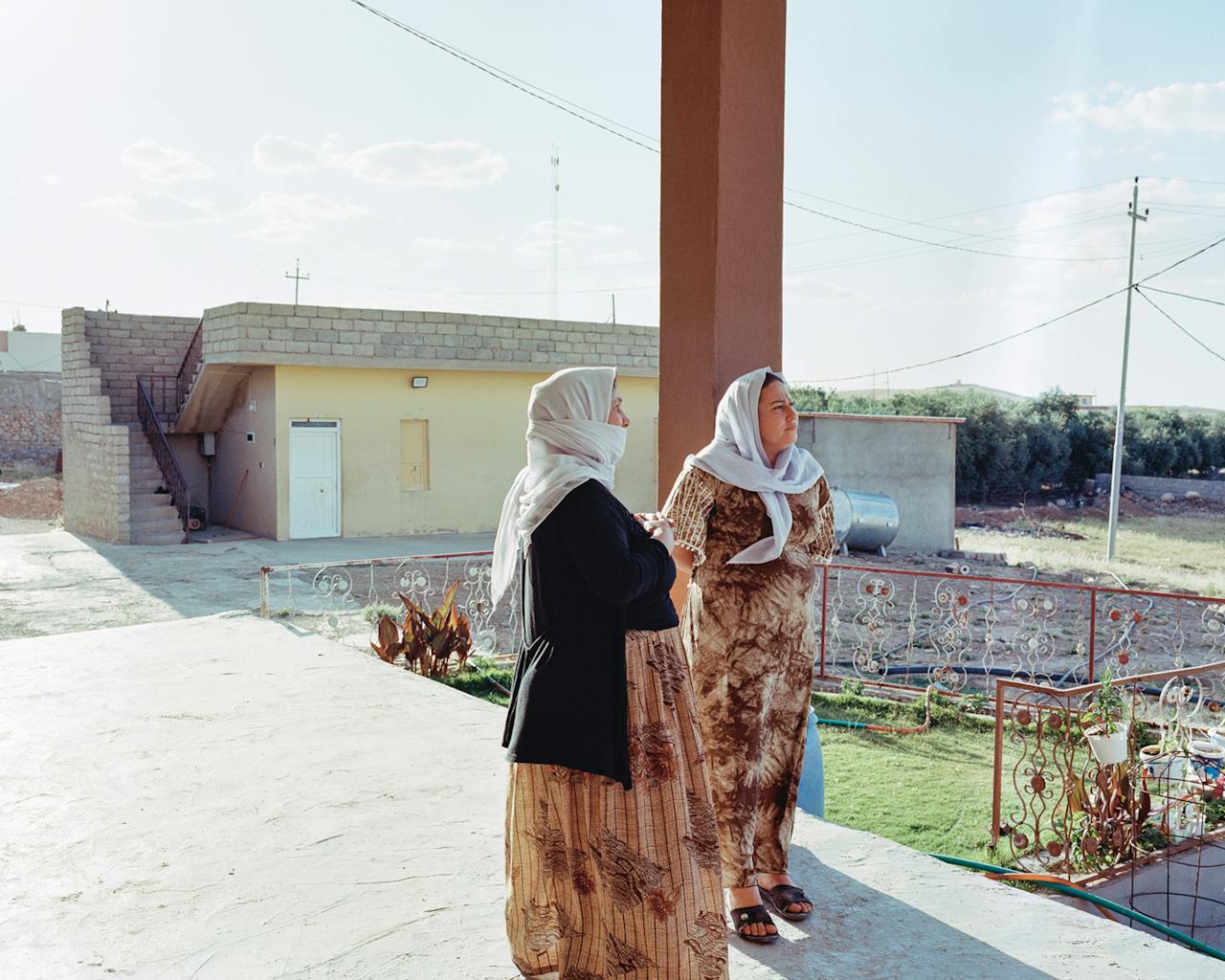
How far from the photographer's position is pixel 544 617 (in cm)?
242

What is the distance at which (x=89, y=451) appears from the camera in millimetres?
16906

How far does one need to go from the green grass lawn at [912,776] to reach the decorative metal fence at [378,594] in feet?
7.02

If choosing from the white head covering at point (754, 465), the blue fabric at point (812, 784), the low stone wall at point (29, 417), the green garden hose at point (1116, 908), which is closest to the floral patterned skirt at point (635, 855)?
the white head covering at point (754, 465)

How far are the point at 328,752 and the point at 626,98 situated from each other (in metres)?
11.8

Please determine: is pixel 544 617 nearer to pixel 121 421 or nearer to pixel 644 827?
pixel 644 827

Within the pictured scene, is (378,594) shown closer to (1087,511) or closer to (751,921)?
(751,921)

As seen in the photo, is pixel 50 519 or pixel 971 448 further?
pixel 971 448

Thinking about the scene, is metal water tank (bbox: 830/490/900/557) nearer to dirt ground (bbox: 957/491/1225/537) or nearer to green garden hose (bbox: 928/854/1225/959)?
green garden hose (bbox: 928/854/1225/959)

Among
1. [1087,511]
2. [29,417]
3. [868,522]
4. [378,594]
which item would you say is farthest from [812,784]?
[29,417]

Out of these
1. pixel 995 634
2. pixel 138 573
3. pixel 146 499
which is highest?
pixel 146 499

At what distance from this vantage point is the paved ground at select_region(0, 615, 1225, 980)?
274 cm

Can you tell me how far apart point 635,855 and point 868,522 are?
13418 mm

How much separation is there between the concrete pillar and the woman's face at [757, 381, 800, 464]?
A: 0.91 metres

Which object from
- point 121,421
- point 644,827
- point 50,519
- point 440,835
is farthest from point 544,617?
point 50,519
